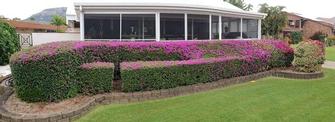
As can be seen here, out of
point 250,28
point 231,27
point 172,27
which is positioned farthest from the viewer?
point 250,28

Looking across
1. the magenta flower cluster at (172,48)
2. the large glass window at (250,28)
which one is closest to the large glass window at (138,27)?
the magenta flower cluster at (172,48)

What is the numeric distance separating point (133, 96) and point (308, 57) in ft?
23.9

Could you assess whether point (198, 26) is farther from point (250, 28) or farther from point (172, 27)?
point (250, 28)

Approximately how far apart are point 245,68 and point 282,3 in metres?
40.0

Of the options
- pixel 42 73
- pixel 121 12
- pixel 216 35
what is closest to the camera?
pixel 42 73

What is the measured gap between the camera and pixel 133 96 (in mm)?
8383

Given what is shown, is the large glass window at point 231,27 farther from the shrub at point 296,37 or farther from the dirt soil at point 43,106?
the shrub at point 296,37

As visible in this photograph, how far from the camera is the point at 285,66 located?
13445 millimetres

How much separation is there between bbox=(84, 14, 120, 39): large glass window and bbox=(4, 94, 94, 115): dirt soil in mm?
5870

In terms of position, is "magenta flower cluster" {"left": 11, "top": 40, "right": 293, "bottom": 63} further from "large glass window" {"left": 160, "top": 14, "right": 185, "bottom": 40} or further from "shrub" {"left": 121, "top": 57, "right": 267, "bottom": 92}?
"large glass window" {"left": 160, "top": 14, "right": 185, "bottom": 40}

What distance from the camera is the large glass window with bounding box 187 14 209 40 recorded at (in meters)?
14.9

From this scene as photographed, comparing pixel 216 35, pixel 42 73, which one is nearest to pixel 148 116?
pixel 42 73

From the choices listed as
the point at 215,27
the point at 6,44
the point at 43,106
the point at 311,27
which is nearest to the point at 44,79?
the point at 43,106

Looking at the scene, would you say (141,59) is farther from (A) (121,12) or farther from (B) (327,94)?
(B) (327,94)
